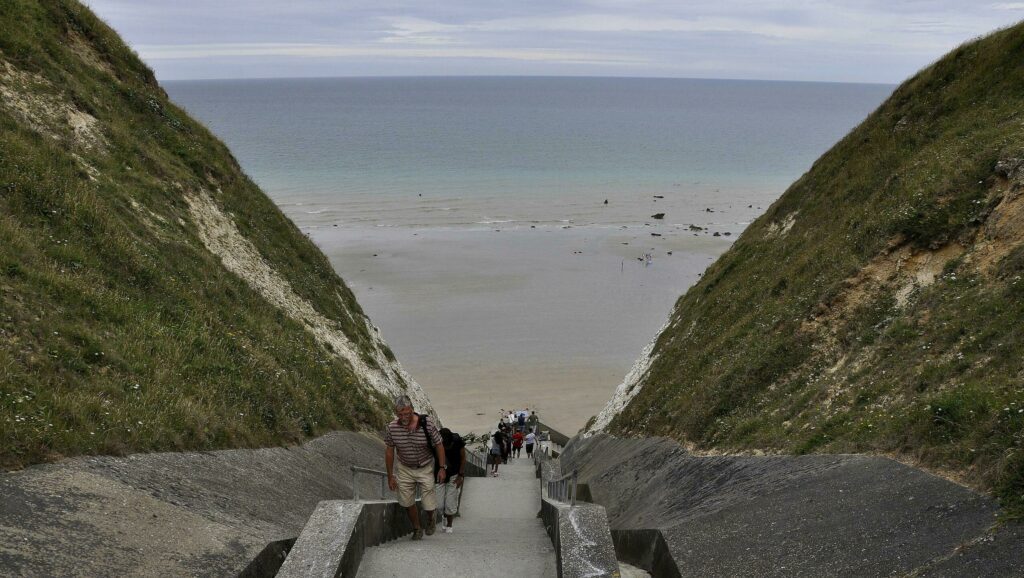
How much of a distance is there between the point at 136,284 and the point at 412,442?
8.28 metres

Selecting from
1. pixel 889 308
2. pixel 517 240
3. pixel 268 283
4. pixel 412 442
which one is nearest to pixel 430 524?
pixel 412 442

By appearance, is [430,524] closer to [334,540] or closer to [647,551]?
[647,551]

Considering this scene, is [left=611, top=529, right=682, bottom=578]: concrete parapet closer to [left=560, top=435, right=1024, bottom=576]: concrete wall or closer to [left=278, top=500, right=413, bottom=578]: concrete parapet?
[left=560, top=435, right=1024, bottom=576]: concrete wall

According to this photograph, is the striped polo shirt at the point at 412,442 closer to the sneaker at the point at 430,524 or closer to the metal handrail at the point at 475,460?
the sneaker at the point at 430,524

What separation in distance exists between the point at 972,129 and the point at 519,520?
1354 cm

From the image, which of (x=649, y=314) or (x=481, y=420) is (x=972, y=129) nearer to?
(x=481, y=420)

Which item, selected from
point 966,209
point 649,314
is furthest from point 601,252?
point 966,209

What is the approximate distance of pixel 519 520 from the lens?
13.7 metres

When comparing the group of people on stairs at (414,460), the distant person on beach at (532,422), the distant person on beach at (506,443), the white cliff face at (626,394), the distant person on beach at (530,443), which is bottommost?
the distant person on beach at (532,422)

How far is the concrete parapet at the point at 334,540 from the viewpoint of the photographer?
682 cm

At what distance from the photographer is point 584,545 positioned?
728cm

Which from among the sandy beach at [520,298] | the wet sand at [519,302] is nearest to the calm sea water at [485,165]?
the sandy beach at [520,298]

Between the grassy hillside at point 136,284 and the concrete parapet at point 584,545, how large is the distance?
5.45 meters

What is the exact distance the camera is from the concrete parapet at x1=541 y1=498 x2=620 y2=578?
6.87 m
